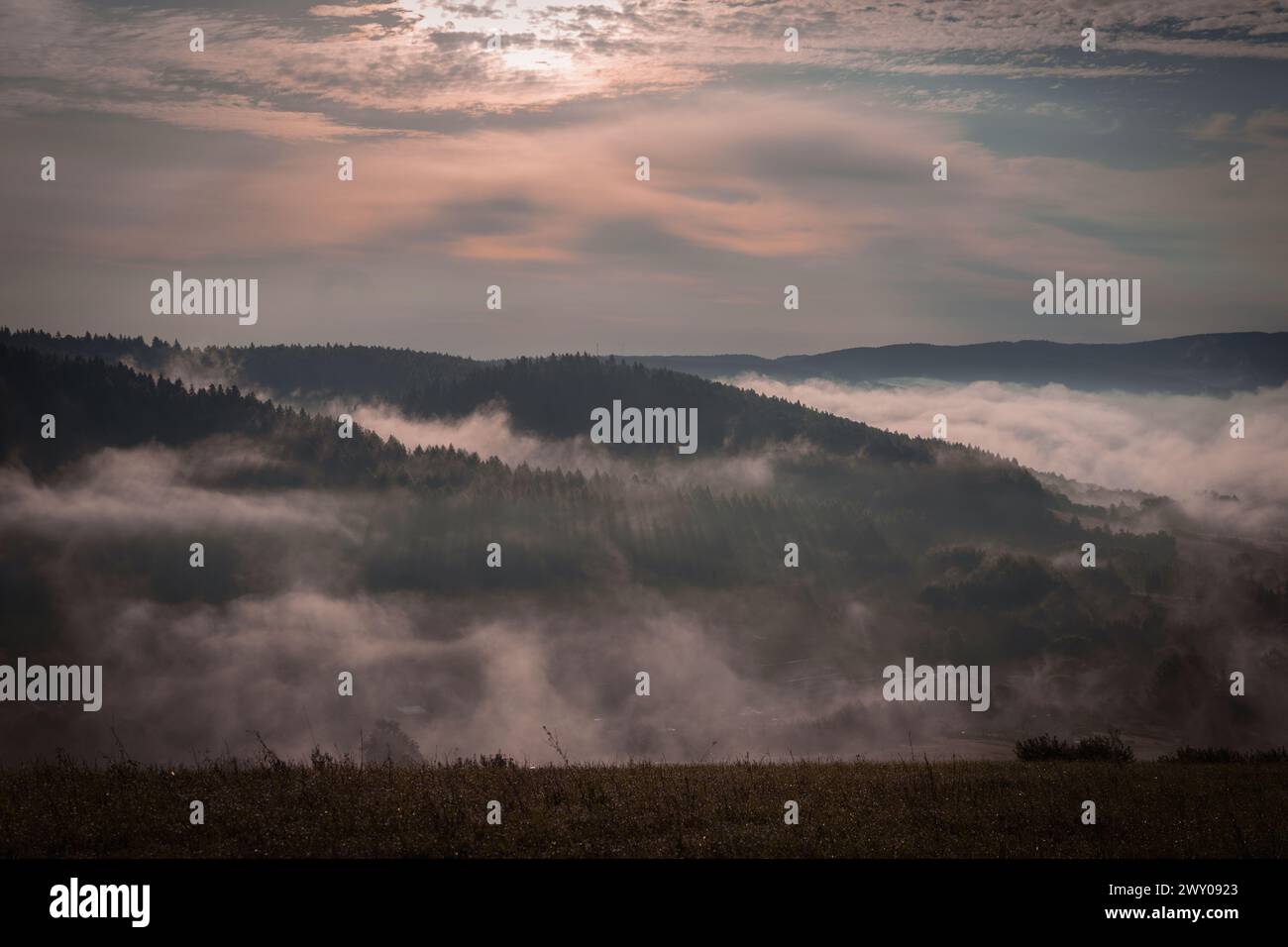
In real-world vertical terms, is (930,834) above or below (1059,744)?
above

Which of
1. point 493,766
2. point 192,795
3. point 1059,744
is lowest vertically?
point 1059,744

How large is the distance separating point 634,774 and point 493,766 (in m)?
3.02

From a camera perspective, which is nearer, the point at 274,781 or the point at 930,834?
the point at 930,834

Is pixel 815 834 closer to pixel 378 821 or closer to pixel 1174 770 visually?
pixel 378 821

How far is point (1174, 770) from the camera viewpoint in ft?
77.3

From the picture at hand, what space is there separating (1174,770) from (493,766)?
14929 millimetres

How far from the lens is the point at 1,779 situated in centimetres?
1889

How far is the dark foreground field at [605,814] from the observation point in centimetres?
1578

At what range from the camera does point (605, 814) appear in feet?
56.0

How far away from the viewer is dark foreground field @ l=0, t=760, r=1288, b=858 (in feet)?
51.8
